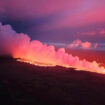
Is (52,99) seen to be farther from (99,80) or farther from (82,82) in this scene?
(99,80)

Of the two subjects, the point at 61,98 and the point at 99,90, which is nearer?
the point at 61,98

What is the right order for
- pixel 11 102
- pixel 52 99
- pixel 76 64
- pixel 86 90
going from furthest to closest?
pixel 76 64 < pixel 86 90 < pixel 52 99 < pixel 11 102

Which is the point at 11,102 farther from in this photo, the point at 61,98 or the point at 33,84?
the point at 33,84

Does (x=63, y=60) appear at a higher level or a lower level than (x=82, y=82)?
higher

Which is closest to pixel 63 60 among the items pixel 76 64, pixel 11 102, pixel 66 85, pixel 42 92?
pixel 76 64

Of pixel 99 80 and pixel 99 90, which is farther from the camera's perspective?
pixel 99 80

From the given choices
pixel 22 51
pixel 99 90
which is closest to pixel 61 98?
pixel 99 90

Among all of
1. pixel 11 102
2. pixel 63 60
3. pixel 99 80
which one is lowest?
pixel 11 102

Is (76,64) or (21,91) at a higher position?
(76,64)

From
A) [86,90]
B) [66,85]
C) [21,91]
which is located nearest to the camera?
[21,91]
